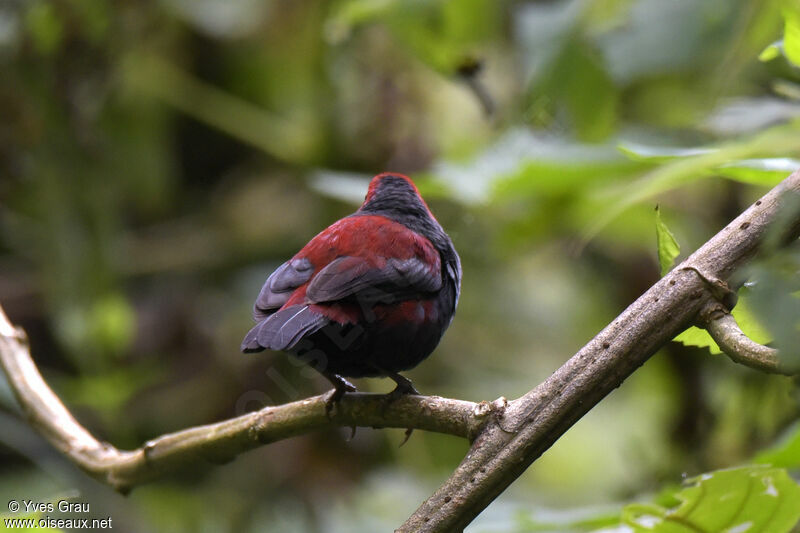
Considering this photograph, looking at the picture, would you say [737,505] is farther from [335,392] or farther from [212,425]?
[212,425]

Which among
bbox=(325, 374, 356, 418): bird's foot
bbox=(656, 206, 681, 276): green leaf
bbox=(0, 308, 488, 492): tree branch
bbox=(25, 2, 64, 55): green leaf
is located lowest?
bbox=(0, 308, 488, 492): tree branch

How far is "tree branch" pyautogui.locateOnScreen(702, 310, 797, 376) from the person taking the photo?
3.23ft

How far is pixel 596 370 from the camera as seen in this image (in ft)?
3.79

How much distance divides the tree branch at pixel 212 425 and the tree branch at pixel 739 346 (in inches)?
13.0

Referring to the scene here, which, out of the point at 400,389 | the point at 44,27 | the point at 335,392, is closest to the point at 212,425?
the point at 335,392

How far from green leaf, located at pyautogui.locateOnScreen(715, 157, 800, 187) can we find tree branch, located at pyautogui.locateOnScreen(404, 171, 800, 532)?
237 mm

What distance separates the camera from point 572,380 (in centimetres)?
117

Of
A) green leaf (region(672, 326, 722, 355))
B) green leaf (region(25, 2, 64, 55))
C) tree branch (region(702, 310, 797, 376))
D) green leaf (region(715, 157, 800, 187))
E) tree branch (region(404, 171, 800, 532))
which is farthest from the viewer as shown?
green leaf (region(25, 2, 64, 55))

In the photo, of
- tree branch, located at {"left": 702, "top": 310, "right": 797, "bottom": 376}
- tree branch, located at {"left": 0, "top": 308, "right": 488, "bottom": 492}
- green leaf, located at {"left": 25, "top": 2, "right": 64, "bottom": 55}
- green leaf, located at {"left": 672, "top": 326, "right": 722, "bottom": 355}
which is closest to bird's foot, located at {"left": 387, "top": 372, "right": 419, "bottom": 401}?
tree branch, located at {"left": 0, "top": 308, "right": 488, "bottom": 492}

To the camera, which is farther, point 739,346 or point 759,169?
point 759,169

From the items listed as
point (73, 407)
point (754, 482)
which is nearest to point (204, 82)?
point (73, 407)

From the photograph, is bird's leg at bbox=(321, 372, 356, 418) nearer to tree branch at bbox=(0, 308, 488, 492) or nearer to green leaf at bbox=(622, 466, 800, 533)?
tree branch at bbox=(0, 308, 488, 492)

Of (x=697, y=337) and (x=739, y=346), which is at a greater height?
(x=697, y=337)

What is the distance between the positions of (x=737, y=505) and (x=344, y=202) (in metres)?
2.45
